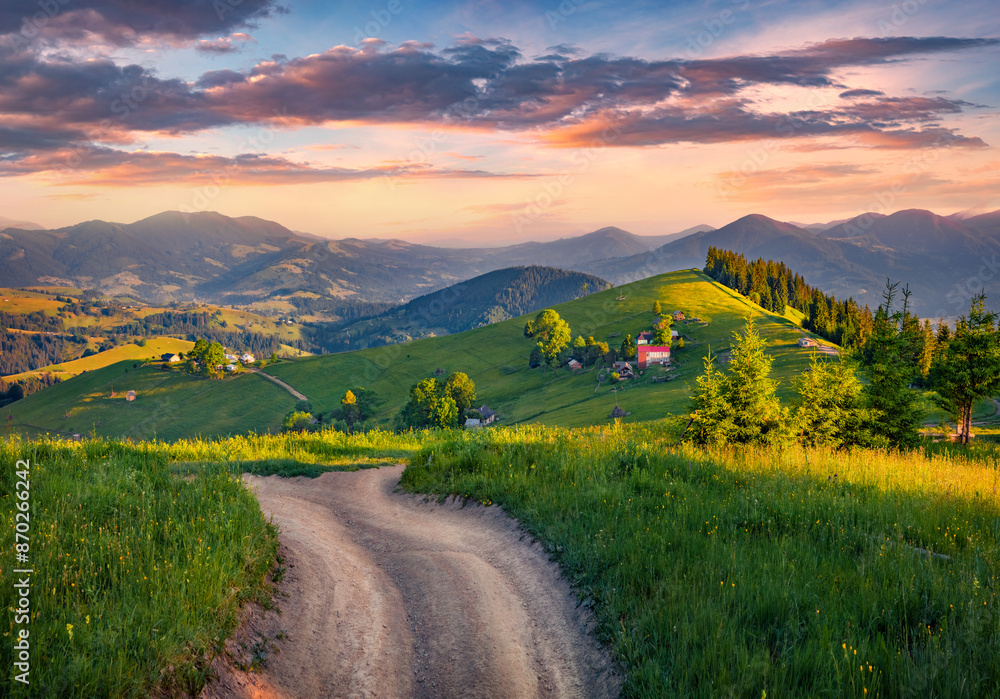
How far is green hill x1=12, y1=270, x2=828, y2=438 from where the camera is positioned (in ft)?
328

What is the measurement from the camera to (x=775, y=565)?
7957mm

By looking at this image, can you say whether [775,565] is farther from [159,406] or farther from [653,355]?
[159,406]

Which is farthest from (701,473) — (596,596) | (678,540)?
(596,596)

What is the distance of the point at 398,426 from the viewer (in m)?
99.9

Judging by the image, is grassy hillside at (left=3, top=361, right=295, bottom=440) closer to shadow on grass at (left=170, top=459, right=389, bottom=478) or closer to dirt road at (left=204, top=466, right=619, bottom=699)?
shadow on grass at (left=170, top=459, right=389, bottom=478)

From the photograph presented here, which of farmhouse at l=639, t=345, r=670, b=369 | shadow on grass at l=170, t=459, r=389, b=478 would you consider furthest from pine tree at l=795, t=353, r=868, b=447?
farmhouse at l=639, t=345, r=670, b=369

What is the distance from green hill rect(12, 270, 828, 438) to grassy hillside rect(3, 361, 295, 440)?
0.53 meters

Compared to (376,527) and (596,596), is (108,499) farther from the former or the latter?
(596,596)

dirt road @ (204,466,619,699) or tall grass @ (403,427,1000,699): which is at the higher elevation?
tall grass @ (403,427,1000,699)

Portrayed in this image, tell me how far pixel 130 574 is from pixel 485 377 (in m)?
140

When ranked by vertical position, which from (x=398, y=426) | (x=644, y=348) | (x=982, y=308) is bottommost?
(x=398, y=426)

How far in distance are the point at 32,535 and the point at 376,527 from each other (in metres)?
6.83

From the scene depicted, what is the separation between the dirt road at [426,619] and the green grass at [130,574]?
2.57ft

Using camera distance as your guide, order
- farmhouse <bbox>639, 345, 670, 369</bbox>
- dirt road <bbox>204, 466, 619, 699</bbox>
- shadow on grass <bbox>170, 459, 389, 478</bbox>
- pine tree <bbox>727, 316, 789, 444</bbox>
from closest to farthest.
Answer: dirt road <bbox>204, 466, 619, 699</bbox> → shadow on grass <bbox>170, 459, 389, 478</bbox> → pine tree <bbox>727, 316, 789, 444</bbox> → farmhouse <bbox>639, 345, 670, 369</bbox>
